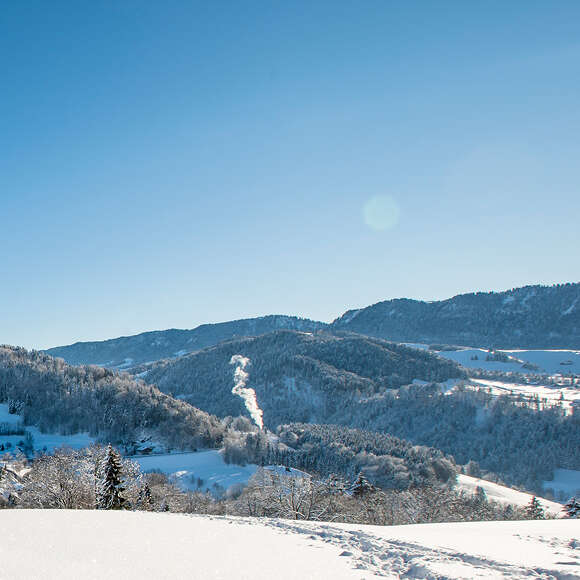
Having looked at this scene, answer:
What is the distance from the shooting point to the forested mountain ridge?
154000 mm

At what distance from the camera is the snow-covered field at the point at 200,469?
341ft

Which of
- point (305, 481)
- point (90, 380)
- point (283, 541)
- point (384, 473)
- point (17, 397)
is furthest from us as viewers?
point (90, 380)

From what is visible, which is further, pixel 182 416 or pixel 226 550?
pixel 182 416

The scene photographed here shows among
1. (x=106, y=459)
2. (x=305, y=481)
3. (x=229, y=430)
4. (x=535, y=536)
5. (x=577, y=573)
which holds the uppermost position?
(x=577, y=573)

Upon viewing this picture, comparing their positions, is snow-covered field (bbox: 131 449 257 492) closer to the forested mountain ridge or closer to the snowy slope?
the forested mountain ridge

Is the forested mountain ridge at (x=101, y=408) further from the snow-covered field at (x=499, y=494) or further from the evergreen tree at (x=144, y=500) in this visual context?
the evergreen tree at (x=144, y=500)

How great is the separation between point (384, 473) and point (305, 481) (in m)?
87.4

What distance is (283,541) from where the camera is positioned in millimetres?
15453

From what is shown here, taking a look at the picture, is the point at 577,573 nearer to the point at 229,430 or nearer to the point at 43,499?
the point at 43,499

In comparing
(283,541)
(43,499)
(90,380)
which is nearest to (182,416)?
(90,380)

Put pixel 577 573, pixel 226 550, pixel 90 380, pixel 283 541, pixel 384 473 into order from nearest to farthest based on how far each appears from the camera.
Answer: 1. pixel 577 573
2. pixel 226 550
3. pixel 283 541
4. pixel 384 473
5. pixel 90 380

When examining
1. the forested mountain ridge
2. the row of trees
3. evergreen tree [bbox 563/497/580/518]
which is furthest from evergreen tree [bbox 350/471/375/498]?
the forested mountain ridge

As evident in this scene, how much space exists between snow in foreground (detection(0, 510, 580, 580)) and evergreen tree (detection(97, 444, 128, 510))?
15.0m

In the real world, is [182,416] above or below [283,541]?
below
